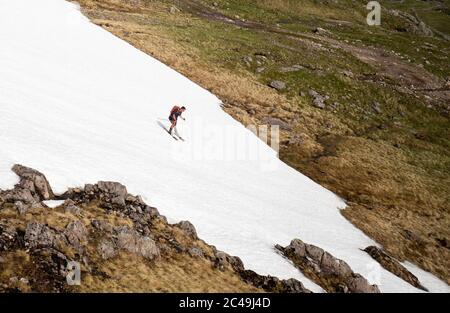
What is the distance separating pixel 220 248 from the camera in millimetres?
20141

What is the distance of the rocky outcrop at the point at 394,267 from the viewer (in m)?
25.3

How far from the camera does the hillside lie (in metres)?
38.6

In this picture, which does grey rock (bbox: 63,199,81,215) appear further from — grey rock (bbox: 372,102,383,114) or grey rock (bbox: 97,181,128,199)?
grey rock (bbox: 372,102,383,114)

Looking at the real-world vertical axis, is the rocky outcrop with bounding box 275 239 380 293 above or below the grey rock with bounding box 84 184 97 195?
below

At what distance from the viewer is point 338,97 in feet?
195

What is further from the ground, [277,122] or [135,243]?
[135,243]

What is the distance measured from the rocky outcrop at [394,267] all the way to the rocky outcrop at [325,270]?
4.73 metres

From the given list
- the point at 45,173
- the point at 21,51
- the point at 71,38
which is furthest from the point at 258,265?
the point at 71,38

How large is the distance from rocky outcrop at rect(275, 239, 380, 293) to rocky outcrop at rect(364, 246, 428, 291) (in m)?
4.73

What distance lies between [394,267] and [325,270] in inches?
262

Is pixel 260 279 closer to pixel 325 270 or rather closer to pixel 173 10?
pixel 325 270

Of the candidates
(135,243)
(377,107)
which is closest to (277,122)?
(377,107)

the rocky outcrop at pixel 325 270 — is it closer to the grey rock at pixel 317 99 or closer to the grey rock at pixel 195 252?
the grey rock at pixel 195 252

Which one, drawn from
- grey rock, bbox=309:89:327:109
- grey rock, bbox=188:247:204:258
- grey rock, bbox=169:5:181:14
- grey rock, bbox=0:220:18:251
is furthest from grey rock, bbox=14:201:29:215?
grey rock, bbox=169:5:181:14
